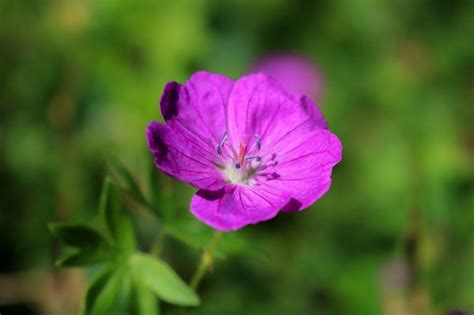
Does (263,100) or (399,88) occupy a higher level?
(263,100)

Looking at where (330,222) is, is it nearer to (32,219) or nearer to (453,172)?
(453,172)

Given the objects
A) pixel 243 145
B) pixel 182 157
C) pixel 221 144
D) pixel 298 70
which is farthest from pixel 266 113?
pixel 298 70

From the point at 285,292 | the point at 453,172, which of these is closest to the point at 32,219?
the point at 285,292

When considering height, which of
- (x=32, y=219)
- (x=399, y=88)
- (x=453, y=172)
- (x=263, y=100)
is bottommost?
(x=32, y=219)

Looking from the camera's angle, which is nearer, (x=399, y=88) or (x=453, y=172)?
(x=453, y=172)

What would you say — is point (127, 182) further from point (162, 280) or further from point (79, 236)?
point (162, 280)

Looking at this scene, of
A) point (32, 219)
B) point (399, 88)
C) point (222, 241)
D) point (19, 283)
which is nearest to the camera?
point (222, 241)

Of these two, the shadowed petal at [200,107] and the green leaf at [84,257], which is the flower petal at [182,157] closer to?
the shadowed petal at [200,107]
